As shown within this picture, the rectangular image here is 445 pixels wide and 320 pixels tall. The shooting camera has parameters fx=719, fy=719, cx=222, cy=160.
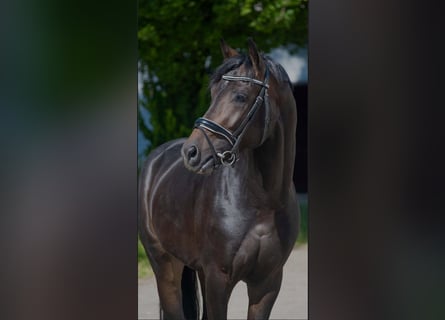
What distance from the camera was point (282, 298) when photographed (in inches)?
248

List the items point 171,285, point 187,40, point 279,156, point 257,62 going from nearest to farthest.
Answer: point 257,62
point 279,156
point 171,285
point 187,40

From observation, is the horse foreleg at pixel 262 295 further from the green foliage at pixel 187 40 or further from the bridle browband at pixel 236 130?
the green foliage at pixel 187 40

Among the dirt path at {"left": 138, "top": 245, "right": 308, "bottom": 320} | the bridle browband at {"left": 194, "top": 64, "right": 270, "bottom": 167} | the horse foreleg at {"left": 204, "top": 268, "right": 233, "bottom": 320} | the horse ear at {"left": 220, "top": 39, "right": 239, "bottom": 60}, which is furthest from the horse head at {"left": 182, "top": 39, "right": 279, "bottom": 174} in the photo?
the dirt path at {"left": 138, "top": 245, "right": 308, "bottom": 320}

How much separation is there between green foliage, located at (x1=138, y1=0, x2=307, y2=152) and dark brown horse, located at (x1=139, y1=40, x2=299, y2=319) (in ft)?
14.2

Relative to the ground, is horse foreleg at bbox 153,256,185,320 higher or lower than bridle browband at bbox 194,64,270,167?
lower

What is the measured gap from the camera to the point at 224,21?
326 inches

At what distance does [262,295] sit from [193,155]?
3.17 feet

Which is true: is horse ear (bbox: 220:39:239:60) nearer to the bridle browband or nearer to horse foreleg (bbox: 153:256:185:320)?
the bridle browband

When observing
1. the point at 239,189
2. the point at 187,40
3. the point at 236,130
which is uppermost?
the point at 187,40

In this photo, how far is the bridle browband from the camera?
319 centimetres

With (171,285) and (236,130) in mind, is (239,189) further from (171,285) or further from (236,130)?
(171,285)

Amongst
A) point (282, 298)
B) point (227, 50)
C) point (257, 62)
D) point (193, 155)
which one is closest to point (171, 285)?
point (193, 155)

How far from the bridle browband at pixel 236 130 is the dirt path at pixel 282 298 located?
2.75 meters
